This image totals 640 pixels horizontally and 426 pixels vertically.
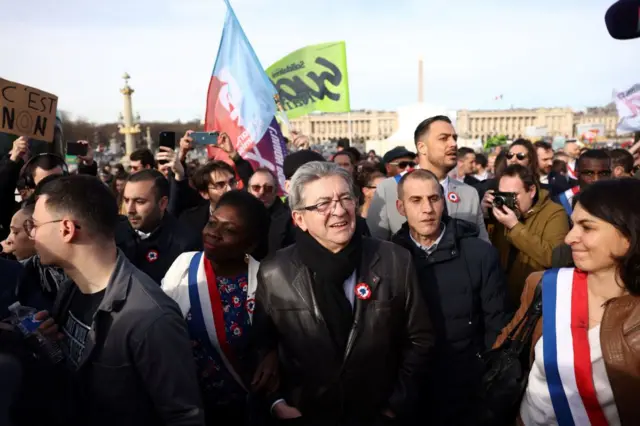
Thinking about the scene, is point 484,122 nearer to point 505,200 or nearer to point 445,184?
point 445,184

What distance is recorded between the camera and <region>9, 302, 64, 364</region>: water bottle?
1.82 metres

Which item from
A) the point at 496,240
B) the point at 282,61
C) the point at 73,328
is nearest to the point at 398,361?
the point at 73,328

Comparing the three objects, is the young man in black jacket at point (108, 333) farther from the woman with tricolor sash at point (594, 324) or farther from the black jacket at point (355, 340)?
the woman with tricolor sash at point (594, 324)

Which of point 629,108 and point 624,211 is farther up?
point 629,108

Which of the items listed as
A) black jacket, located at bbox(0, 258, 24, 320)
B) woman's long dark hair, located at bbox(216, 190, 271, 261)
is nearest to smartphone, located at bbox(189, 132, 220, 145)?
woman's long dark hair, located at bbox(216, 190, 271, 261)

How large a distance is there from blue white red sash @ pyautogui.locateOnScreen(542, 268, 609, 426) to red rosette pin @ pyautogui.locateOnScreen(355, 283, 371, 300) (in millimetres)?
714

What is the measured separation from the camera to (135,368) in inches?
74.6

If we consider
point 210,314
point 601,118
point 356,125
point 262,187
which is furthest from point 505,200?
point 601,118

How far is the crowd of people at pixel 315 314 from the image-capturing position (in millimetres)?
1899

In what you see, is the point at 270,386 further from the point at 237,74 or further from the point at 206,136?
the point at 237,74

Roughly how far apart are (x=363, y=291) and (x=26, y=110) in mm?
3291

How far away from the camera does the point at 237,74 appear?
21.1 feet

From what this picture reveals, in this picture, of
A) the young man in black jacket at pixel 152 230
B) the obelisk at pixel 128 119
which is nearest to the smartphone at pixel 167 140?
the young man in black jacket at pixel 152 230

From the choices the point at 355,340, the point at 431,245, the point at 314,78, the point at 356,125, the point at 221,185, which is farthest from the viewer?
the point at 356,125
